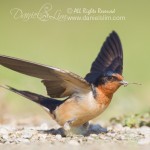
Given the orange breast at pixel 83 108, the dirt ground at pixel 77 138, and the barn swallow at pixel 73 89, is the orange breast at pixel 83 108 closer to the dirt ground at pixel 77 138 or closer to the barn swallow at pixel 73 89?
the barn swallow at pixel 73 89

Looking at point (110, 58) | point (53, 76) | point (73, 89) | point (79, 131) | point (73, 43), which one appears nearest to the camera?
point (53, 76)

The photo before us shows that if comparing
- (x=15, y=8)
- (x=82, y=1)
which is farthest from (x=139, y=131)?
(x=82, y=1)

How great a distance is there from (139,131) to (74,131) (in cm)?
78

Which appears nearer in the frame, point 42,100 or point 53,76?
point 53,76

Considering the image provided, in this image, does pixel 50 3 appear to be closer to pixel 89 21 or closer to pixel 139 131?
pixel 89 21

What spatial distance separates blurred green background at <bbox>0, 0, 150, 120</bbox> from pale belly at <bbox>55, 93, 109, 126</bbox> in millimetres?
1973

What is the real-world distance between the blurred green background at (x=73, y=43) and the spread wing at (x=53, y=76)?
6.37ft

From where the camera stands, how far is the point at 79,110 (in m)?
8.55

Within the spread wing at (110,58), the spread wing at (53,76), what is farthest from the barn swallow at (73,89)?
the spread wing at (110,58)

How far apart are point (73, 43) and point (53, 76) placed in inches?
395

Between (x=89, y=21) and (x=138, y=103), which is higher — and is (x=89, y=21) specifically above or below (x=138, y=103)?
above

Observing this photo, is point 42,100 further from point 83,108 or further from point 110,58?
point 110,58

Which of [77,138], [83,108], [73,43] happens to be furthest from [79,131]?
[73,43]

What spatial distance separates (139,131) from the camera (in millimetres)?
9305
